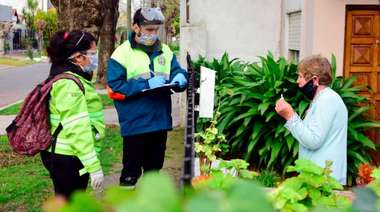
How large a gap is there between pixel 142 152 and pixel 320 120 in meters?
1.96

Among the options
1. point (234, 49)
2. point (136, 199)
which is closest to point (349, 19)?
point (234, 49)

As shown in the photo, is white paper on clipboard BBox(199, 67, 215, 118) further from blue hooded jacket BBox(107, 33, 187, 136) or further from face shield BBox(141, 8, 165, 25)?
face shield BBox(141, 8, 165, 25)

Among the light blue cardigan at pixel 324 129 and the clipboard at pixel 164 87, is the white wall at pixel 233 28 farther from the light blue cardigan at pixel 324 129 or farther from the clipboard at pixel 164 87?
the light blue cardigan at pixel 324 129

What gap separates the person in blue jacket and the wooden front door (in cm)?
349

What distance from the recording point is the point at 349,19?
8312 mm

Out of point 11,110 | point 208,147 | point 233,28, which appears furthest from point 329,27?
point 11,110

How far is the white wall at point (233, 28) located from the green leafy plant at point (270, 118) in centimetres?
355

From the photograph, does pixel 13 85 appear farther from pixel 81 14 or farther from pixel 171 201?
pixel 171 201

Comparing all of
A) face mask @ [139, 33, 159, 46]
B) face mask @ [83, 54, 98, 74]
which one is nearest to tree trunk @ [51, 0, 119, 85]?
face mask @ [139, 33, 159, 46]

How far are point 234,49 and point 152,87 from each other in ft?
19.7

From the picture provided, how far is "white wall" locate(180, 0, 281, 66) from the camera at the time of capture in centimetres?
1095

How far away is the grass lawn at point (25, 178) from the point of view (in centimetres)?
653

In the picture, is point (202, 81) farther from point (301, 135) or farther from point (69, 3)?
point (69, 3)

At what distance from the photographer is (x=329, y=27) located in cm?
822
